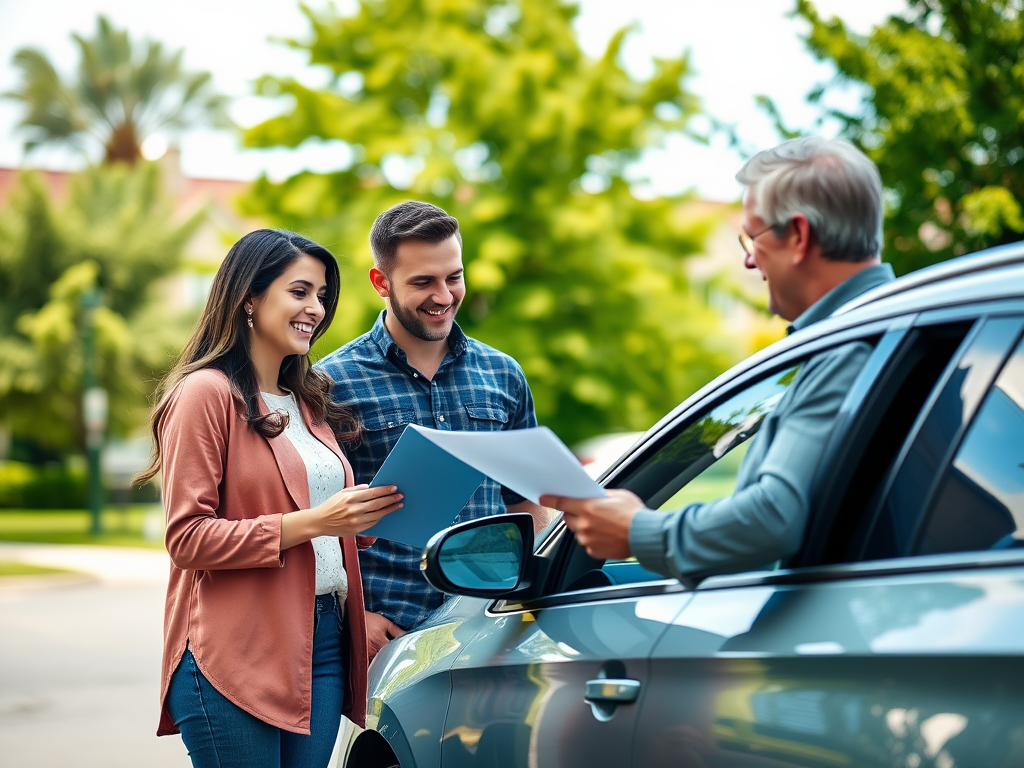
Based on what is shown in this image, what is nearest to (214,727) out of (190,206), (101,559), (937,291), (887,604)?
(887,604)

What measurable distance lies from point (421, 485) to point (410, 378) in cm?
97

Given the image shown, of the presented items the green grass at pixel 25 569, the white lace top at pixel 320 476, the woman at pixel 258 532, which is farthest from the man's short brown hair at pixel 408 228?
the green grass at pixel 25 569

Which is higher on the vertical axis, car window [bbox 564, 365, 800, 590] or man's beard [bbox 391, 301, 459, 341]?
man's beard [bbox 391, 301, 459, 341]

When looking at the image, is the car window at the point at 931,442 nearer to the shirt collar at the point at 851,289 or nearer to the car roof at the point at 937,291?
the car roof at the point at 937,291

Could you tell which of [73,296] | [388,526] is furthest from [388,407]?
[73,296]

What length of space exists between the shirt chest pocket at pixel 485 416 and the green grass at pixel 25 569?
1461 cm

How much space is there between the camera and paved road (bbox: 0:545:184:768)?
6824 millimetres

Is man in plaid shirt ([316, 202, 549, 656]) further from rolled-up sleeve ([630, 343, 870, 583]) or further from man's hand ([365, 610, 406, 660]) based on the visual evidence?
rolled-up sleeve ([630, 343, 870, 583])

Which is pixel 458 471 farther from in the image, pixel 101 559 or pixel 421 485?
pixel 101 559

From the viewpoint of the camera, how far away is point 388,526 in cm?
262

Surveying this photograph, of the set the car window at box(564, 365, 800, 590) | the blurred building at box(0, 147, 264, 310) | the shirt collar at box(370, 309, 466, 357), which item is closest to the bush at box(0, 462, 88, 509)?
the blurred building at box(0, 147, 264, 310)

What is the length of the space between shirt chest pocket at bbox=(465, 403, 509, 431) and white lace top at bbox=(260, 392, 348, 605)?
0.61 metres

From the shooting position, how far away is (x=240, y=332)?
9.37 feet

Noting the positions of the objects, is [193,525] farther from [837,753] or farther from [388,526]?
[837,753]
